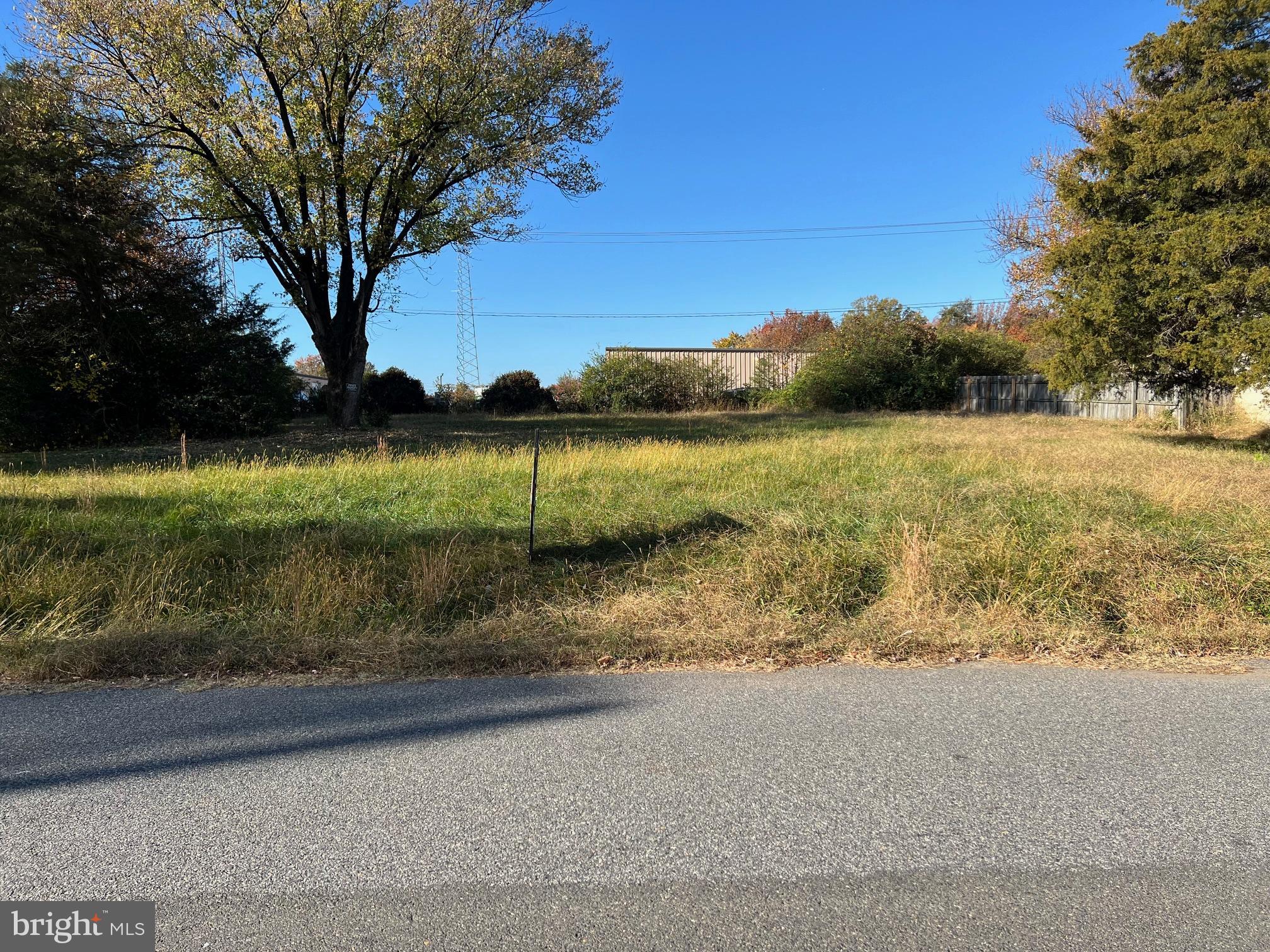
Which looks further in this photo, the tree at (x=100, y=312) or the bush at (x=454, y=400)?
the bush at (x=454, y=400)

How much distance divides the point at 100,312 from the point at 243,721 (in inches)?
791

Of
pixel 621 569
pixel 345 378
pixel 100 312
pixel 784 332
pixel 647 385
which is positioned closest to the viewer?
pixel 621 569

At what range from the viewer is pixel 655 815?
2605 millimetres

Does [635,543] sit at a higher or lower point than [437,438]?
lower

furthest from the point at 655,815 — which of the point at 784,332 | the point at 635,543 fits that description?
the point at 784,332

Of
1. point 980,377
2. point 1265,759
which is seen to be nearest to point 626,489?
point 1265,759

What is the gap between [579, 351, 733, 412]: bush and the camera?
3356cm

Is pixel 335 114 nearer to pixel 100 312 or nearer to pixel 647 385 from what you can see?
pixel 100 312

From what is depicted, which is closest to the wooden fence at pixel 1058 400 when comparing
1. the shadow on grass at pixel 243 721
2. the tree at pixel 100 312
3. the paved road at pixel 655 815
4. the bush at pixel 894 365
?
the bush at pixel 894 365

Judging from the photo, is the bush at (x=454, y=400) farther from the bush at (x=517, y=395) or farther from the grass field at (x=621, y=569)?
the grass field at (x=621, y=569)

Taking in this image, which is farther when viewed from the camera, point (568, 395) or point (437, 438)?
point (568, 395)

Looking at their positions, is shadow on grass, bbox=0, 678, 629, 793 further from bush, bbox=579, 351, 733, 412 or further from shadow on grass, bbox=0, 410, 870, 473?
bush, bbox=579, 351, 733, 412

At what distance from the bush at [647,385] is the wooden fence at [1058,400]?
445 inches

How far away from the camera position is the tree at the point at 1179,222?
12.0 meters
